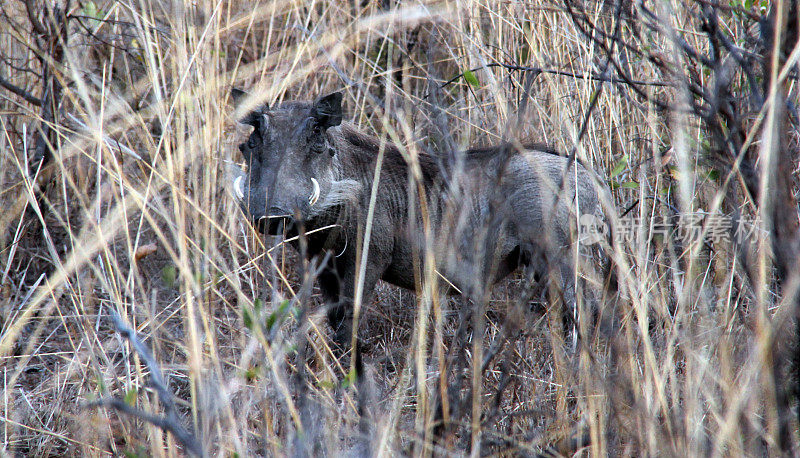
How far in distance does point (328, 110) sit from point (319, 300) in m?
1.08

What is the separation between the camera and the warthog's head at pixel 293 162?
2.85 meters

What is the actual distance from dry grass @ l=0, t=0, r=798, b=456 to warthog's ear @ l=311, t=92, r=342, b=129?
0.23m

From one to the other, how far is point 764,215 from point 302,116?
74.6 inches

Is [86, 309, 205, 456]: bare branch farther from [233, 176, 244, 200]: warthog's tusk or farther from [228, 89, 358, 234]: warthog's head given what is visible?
[233, 176, 244, 200]: warthog's tusk

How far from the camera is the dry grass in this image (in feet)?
5.70

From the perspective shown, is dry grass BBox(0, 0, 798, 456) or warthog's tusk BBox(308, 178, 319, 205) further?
warthog's tusk BBox(308, 178, 319, 205)

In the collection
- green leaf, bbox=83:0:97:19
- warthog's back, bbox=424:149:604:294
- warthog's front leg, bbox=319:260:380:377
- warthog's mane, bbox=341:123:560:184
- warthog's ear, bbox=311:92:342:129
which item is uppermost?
green leaf, bbox=83:0:97:19

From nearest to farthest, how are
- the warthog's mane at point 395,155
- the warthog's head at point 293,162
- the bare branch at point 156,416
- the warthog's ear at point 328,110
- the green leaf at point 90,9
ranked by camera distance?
the bare branch at point 156,416, the warthog's head at point 293,162, the warthog's ear at point 328,110, the warthog's mane at point 395,155, the green leaf at point 90,9

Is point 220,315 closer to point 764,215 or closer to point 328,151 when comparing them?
point 328,151

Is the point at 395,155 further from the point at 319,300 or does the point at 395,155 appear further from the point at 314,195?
the point at 319,300

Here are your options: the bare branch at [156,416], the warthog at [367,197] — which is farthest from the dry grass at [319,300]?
the warthog at [367,197]

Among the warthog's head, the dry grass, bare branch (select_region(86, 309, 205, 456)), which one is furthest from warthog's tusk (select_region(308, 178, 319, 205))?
bare branch (select_region(86, 309, 205, 456))

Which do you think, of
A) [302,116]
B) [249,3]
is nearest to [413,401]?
[302,116]

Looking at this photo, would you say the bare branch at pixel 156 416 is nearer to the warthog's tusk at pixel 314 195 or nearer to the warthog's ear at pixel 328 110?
the warthog's tusk at pixel 314 195
